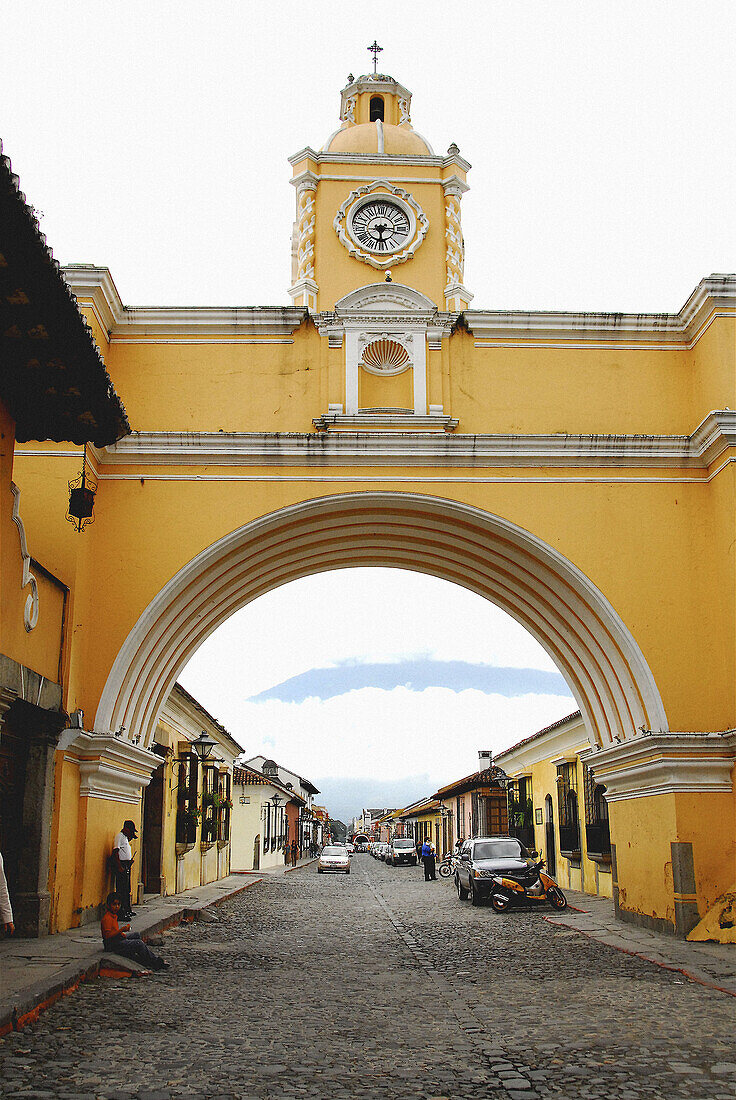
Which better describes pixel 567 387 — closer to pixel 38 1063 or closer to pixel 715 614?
pixel 715 614

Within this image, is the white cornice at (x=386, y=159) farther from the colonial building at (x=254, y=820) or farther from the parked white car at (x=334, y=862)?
the parked white car at (x=334, y=862)

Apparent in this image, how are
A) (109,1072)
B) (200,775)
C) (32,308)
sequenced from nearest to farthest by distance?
(109,1072) → (32,308) → (200,775)

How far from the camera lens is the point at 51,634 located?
34.2ft

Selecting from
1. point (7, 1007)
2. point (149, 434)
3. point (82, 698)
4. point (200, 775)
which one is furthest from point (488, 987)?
point (200, 775)

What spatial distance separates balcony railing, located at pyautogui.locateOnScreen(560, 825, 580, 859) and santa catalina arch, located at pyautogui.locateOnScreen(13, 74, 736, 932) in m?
7.27

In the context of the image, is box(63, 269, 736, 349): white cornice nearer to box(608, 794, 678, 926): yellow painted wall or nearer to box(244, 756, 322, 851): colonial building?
box(608, 794, 678, 926): yellow painted wall

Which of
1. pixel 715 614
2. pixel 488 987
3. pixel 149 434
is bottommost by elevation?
pixel 488 987

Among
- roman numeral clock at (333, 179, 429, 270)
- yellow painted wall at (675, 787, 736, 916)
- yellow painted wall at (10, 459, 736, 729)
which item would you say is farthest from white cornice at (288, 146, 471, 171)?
yellow painted wall at (675, 787, 736, 916)

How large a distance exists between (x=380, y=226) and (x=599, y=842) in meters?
10.7

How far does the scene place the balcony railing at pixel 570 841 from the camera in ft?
65.4

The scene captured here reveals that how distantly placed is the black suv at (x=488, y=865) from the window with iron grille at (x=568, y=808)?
251cm

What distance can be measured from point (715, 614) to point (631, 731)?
1.68 m

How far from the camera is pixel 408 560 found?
14.6 m

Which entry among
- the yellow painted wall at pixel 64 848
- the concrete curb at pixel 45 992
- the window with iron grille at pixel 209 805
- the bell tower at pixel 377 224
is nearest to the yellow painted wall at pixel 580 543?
the yellow painted wall at pixel 64 848
